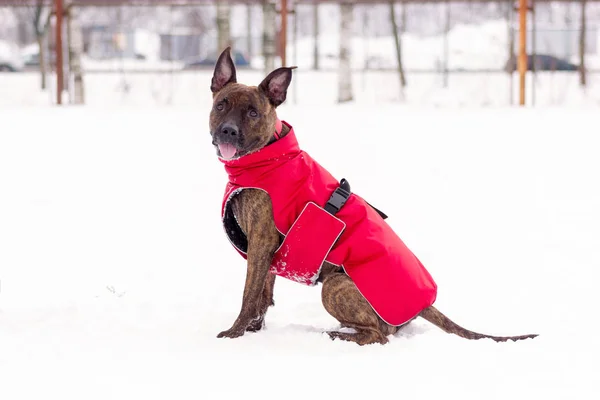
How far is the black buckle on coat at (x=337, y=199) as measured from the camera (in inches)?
152

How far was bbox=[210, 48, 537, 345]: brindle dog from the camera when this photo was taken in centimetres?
385

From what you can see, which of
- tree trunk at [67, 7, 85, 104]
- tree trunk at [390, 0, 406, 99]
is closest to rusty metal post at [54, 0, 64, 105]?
tree trunk at [67, 7, 85, 104]

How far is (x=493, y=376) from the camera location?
11.4ft

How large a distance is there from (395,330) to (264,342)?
2.24ft

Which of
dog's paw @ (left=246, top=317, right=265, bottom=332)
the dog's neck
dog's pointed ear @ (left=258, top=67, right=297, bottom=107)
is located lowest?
dog's paw @ (left=246, top=317, right=265, bottom=332)

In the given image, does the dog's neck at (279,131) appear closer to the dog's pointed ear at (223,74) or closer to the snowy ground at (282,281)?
the dog's pointed ear at (223,74)

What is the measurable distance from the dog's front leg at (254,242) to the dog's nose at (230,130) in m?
0.31

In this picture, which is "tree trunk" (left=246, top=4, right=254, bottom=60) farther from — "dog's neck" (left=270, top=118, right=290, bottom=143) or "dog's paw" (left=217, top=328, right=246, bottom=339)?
"dog's paw" (left=217, top=328, right=246, bottom=339)

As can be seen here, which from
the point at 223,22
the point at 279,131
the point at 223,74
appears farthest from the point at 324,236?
the point at 223,22

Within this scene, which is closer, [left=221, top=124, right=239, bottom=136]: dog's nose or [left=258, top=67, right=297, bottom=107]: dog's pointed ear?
[left=221, top=124, right=239, bottom=136]: dog's nose

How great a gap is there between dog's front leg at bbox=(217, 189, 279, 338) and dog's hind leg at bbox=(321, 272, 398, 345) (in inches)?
13.1

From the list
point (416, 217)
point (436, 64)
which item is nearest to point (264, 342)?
point (416, 217)

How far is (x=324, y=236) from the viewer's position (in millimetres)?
3836

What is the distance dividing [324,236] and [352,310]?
1.31 ft
